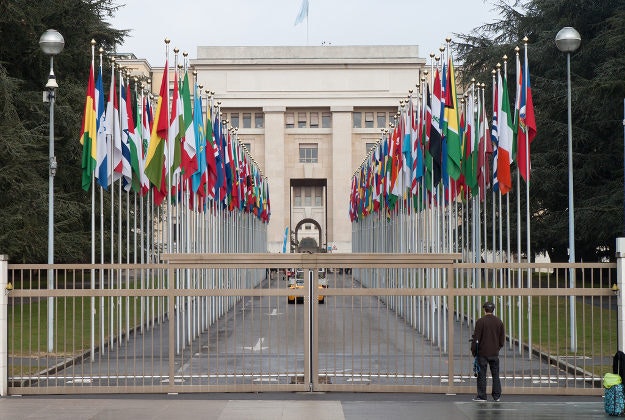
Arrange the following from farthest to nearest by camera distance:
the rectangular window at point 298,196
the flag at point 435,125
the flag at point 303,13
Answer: the rectangular window at point 298,196
the flag at point 303,13
the flag at point 435,125

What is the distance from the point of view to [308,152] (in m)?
123

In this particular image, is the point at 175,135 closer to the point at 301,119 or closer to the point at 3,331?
the point at 3,331

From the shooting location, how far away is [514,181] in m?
55.4

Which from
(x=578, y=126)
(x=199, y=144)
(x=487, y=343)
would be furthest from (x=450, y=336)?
(x=578, y=126)

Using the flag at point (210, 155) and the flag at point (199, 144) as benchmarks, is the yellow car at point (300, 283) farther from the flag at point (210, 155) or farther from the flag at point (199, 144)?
the flag at point (210, 155)

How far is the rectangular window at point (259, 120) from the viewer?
122000 mm

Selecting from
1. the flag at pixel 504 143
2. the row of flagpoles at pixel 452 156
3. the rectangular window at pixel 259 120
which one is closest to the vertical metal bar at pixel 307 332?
the row of flagpoles at pixel 452 156

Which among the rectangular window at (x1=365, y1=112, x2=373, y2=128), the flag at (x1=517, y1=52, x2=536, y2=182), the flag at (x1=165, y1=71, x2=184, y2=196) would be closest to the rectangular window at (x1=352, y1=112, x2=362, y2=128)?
the rectangular window at (x1=365, y1=112, x2=373, y2=128)

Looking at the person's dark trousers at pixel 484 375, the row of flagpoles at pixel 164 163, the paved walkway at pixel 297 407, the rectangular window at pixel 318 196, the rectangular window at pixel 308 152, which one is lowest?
the paved walkway at pixel 297 407

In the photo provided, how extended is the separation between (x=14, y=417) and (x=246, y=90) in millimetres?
104643

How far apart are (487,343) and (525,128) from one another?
12.6 meters

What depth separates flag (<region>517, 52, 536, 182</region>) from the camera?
29.0 meters

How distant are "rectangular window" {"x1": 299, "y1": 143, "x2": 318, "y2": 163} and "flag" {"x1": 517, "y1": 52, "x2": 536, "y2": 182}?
305ft

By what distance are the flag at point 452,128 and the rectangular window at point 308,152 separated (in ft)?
298
